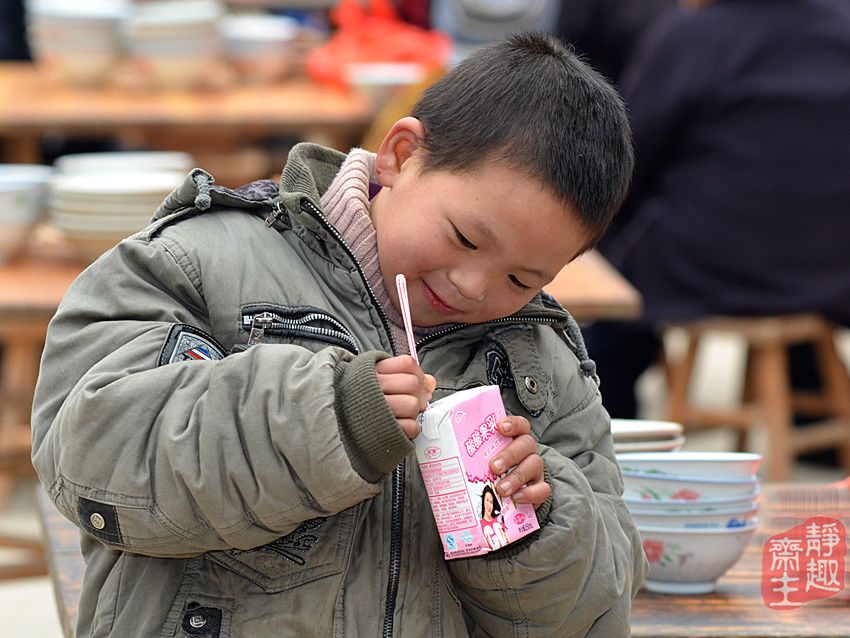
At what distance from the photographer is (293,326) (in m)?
1.46

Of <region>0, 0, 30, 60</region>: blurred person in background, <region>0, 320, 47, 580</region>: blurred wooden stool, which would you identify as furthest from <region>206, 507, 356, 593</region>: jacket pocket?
<region>0, 0, 30, 60</region>: blurred person in background

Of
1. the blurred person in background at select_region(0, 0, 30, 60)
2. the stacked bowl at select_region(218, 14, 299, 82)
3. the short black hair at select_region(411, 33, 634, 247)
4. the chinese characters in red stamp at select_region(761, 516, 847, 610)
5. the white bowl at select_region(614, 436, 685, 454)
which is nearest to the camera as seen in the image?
the short black hair at select_region(411, 33, 634, 247)

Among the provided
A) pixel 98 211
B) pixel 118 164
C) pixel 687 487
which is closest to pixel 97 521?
pixel 687 487

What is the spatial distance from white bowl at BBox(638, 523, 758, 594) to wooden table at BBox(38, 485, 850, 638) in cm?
2

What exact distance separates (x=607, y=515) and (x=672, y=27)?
3.01 metres

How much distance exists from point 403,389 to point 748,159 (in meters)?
3.08

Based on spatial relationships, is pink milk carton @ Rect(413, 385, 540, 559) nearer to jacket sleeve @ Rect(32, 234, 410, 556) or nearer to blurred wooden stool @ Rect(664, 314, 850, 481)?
jacket sleeve @ Rect(32, 234, 410, 556)

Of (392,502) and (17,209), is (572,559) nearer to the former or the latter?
(392,502)

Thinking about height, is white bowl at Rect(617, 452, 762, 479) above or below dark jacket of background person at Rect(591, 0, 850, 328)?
above

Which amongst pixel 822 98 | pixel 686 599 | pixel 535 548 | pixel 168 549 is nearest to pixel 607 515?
pixel 535 548

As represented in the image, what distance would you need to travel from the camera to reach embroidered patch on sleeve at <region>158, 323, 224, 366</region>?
1.36 m

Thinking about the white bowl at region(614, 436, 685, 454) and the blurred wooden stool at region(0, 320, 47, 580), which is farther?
the blurred wooden stool at region(0, 320, 47, 580)

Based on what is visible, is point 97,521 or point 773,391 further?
point 773,391

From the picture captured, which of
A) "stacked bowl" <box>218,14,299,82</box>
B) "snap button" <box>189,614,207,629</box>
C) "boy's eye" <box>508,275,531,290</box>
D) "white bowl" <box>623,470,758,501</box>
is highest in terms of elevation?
"boy's eye" <box>508,275,531,290</box>
